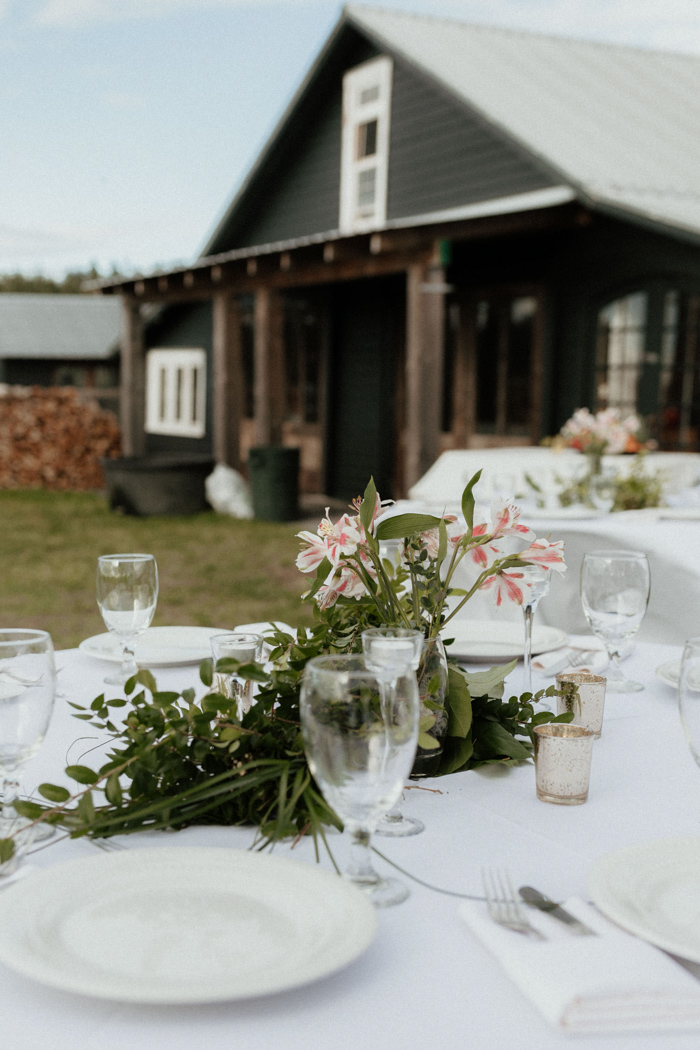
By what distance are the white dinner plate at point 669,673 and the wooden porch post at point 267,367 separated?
31.1ft

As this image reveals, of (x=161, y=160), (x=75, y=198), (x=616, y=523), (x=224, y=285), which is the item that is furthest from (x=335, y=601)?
(x=75, y=198)

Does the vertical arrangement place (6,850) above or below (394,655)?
below

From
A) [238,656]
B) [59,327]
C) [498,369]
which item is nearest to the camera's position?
[238,656]

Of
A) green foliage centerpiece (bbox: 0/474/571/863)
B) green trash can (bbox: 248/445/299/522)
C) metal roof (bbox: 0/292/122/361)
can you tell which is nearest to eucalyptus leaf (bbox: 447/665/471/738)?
green foliage centerpiece (bbox: 0/474/571/863)

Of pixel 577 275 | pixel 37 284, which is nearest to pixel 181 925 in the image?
pixel 577 275

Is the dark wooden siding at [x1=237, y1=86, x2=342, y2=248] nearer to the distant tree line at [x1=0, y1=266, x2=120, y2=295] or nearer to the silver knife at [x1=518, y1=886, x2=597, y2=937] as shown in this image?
the silver knife at [x1=518, y1=886, x2=597, y2=937]

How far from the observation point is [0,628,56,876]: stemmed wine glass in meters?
1.13

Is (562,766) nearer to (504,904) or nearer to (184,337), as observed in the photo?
(504,904)

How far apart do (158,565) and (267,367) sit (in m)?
2.81

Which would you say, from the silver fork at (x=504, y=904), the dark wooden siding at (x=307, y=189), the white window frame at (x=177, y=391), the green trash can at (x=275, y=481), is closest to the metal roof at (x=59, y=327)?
the white window frame at (x=177, y=391)

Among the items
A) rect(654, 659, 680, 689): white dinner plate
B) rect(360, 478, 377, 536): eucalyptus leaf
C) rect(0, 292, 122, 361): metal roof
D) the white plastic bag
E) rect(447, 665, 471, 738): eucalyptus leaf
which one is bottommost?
the white plastic bag

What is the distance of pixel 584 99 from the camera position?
36.4 ft

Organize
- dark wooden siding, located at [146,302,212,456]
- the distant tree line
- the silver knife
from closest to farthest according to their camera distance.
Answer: the silver knife < dark wooden siding, located at [146,302,212,456] < the distant tree line

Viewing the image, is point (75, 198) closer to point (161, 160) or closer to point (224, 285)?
point (161, 160)
